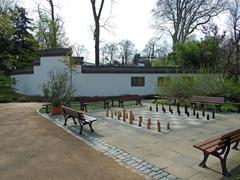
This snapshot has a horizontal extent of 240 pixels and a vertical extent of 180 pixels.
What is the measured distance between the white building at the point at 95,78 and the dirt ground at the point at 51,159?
10765mm

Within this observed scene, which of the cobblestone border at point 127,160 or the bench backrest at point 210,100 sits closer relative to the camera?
the cobblestone border at point 127,160

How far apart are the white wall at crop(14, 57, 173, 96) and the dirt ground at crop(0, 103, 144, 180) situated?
10.8 meters

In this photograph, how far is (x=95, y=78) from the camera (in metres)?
20.0

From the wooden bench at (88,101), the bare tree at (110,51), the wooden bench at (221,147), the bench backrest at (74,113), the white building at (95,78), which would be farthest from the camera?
the bare tree at (110,51)

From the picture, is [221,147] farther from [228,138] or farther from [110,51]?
[110,51]

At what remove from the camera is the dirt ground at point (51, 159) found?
4.90 m

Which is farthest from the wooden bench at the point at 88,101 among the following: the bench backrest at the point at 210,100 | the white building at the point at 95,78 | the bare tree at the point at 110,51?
the bare tree at the point at 110,51

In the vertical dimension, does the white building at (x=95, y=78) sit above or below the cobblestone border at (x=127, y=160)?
above

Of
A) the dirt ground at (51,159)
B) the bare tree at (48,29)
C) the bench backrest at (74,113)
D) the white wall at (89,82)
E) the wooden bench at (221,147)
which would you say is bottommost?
the dirt ground at (51,159)

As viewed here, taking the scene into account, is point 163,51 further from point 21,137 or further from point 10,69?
point 21,137

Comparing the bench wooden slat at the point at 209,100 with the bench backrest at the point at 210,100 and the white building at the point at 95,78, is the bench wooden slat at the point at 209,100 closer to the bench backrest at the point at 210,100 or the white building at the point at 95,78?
the bench backrest at the point at 210,100

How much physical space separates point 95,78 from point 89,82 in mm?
636

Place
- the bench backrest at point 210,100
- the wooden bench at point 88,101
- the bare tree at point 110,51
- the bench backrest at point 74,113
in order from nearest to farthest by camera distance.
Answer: the bench backrest at point 74,113 < the bench backrest at point 210,100 < the wooden bench at point 88,101 < the bare tree at point 110,51

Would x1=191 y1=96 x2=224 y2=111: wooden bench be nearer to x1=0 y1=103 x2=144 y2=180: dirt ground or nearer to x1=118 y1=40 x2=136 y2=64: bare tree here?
x1=0 y1=103 x2=144 y2=180: dirt ground
